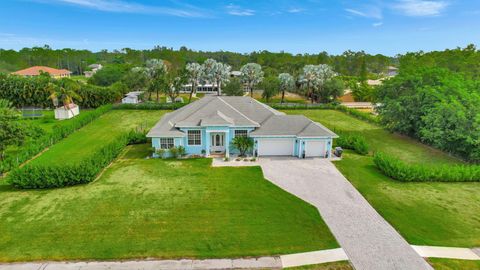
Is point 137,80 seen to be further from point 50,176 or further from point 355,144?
point 355,144

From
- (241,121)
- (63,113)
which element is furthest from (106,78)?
(241,121)

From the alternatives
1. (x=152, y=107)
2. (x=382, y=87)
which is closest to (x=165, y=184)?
(x=382, y=87)

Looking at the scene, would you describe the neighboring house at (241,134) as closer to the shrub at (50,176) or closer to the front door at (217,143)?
the front door at (217,143)

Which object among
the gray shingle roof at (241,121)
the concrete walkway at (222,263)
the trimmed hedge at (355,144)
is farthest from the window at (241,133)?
the concrete walkway at (222,263)

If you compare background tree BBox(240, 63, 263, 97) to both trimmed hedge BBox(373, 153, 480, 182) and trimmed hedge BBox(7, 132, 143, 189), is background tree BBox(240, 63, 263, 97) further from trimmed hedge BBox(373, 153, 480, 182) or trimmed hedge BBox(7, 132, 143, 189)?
trimmed hedge BBox(7, 132, 143, 189)

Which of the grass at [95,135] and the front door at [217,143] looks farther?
the front door at [217,143]

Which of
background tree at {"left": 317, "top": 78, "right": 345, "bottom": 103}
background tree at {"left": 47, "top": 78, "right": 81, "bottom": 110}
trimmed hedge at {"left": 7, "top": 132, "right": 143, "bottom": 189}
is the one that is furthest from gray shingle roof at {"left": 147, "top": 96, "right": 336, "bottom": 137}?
background tree at {"left": 317, "top": 78, "right": 345, "bottom": 103}
